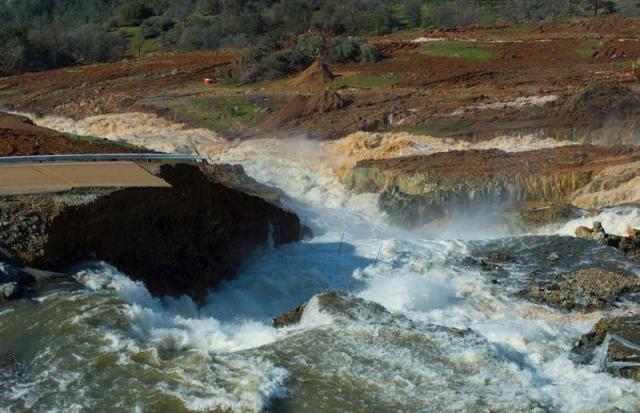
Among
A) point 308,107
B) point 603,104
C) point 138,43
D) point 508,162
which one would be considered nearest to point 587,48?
point 603,104

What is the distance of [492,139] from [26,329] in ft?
55.6

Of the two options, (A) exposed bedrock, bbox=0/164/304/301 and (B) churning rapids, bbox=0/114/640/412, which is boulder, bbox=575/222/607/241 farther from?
(A) exposed bedrock, bbox=0/164/304/301

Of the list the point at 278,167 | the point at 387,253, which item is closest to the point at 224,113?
the point at 278,167

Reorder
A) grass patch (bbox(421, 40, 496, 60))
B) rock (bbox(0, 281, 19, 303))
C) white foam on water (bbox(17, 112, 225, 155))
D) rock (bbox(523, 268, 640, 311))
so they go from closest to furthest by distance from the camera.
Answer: rock (bbox(0, 281, 19, 303)) → rock (bbox(523, 268, 640, 311)) → white foam on water (bbox(17, 112, 225, 155)) → grass patch (bbox(421, 40, 496, 60))

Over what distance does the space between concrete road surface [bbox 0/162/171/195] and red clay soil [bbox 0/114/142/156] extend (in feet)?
5.86

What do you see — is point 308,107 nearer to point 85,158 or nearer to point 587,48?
point 587,48

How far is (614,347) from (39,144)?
1063 centimetres

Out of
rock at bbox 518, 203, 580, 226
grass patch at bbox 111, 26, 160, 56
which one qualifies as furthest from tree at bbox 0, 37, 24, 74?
rock at bbox 518, 203, 580, 226

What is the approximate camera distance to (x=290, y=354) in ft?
26.7

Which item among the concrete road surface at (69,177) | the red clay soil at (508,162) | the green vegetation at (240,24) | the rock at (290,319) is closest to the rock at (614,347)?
the rock at (290,319)

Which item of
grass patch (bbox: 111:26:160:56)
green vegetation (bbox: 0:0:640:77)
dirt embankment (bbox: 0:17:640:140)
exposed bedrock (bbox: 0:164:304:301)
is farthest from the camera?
grass patch (bbox: 111:26:160:56)

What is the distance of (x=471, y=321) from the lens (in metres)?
11.0

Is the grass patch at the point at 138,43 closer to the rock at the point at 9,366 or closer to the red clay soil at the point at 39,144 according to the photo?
the red clay soil at the point at 39,144

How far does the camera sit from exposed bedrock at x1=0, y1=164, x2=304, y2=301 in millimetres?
9820
